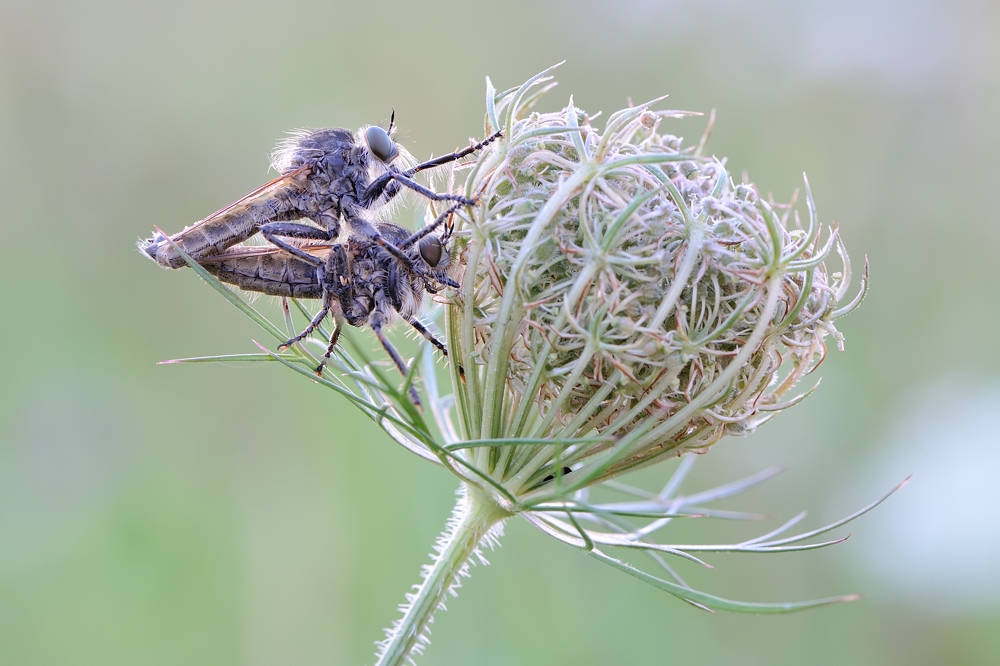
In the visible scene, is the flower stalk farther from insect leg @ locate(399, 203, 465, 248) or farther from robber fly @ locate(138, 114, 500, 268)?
robber fly @ locate(138, 114, 500, 268)

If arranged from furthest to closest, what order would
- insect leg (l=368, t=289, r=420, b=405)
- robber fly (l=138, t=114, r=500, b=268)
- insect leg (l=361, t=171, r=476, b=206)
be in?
robber fly (l=138, t=114, r=500, b=268), insect leg (l=368, t=289, r=420, b=405), insect leg (l=361, t=171, r=476, b=206)

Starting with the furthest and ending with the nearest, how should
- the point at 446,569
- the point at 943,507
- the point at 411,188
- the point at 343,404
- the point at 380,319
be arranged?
the point at 343,404
the point at 943,507
the point at 411,188
the point at 380,319
the point at 446,569

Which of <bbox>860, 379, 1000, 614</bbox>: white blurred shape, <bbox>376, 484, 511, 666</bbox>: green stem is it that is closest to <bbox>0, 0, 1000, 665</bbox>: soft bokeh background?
<bbox>860, 379, 1000, 614</bbox>: white blurred shape

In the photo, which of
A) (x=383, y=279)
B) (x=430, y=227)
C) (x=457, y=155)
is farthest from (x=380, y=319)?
(x=457, y=155)

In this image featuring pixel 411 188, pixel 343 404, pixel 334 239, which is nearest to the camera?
pixel 411 188

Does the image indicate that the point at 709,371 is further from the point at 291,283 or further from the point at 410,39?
the point at 410,39

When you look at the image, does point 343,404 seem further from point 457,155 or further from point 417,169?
point 457,155

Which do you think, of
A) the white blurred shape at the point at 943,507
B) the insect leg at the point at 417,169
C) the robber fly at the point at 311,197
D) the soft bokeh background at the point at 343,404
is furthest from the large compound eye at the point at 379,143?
the white blurred shape at the point at 943,507
